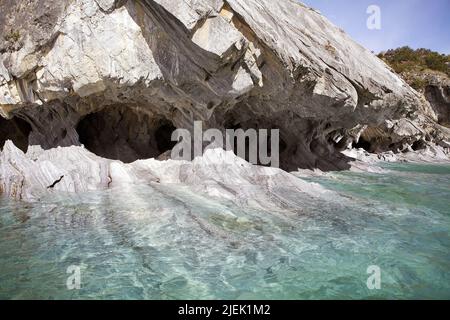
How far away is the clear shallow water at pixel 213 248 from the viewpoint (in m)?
6.94

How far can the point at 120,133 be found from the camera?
810 inches

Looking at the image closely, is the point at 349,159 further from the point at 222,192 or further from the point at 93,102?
the point at 93,102

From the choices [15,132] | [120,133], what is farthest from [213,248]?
[15,132]

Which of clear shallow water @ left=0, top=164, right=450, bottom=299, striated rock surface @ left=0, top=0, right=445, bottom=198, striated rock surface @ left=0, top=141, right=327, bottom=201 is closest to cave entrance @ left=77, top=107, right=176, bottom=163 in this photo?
striated rock surface @ left=0, top=0, right=445, bottom=198

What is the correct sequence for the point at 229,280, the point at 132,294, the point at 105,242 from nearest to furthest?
the point at 132,294, the point at 229,280, the point at 105,242

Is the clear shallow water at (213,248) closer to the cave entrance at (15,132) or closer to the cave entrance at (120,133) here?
the cave entrance at (120,133)

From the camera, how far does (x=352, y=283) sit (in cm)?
723

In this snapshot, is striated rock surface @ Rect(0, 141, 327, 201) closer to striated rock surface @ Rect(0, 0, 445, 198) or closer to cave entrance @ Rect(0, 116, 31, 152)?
striated rock surface @ Rect(0, 0, 445, 198)

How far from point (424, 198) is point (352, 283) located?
10845mm

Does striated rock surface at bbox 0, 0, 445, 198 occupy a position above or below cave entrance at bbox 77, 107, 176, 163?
above

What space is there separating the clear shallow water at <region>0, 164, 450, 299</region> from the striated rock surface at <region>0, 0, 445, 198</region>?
13.0ft

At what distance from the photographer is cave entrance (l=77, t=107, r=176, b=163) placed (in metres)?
19.7

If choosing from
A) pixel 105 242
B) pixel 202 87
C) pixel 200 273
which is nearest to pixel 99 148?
pixel 202 87

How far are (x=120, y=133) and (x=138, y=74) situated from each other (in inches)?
272
